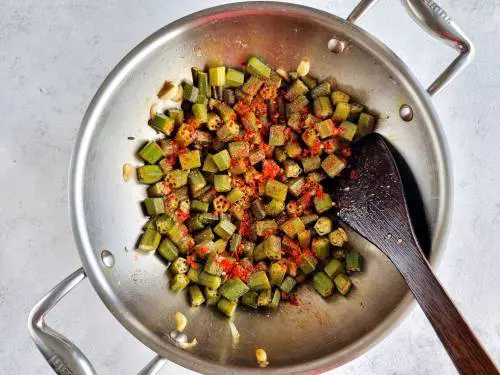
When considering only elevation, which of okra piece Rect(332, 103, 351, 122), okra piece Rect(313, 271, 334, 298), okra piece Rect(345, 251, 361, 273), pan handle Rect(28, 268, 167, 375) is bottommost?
pan handle Rect(28, 268, 167, 375)

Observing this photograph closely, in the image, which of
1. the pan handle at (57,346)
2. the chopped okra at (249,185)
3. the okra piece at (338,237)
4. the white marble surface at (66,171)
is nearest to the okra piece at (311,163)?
the chopped okra at (249,185)

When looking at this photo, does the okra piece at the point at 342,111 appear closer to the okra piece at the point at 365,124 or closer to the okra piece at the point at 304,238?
the okra piece at the point at 365,124

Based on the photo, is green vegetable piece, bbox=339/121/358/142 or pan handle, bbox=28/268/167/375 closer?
pan handle, bbox=28/268/167/375

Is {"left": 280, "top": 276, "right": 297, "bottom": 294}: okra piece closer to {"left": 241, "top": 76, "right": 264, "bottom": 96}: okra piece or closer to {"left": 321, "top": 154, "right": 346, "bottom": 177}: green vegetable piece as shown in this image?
{"left": 321, "top": 154, "right": 346, "bottom": 177}: green vegetable piece

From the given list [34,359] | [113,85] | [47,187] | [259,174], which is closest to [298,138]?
[259,174]

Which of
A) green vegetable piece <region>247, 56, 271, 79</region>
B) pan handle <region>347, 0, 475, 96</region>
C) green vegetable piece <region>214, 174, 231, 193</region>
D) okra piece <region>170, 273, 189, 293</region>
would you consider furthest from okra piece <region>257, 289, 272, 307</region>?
pan handle <region>347, 0, 475, 96</region>

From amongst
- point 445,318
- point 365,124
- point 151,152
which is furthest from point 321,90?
point 445,318

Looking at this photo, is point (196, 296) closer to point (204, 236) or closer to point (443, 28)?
point (204, 236)
